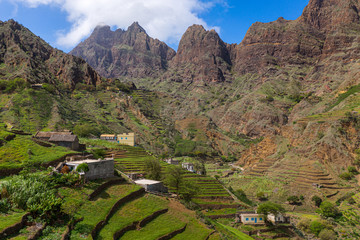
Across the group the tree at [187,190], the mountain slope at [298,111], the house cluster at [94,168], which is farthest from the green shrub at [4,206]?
the mountain slope at [298,111]

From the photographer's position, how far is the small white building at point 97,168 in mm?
32169

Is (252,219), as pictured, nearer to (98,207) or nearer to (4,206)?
(98,207)

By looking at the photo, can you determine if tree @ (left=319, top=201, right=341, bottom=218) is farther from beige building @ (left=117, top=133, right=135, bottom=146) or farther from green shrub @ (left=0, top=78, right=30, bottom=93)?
green shrub @ (left=0, top=78, right=30, bottom=93)

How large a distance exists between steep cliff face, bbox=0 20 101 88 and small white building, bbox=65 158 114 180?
89756 mm

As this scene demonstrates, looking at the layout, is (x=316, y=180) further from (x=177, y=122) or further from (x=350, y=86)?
(x=177, y=122)

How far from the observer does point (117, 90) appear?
535 ft

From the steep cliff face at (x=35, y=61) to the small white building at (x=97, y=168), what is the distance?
89756 mm

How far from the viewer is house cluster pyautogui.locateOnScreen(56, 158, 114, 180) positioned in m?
32.0

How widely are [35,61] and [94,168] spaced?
121877 mm

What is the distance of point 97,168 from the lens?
109 ft

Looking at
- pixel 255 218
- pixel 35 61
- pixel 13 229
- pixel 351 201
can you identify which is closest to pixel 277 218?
pixel 255 218

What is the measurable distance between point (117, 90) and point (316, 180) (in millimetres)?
130439

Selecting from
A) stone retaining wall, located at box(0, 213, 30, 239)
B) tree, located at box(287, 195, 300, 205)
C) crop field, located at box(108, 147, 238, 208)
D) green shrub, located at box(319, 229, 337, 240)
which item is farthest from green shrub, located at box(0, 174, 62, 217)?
tree, located at box(287, 195, 300, 205)

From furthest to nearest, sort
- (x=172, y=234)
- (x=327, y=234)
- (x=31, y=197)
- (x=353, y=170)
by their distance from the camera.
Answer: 1. (x=353, y=170)
2. (x=327, y=234)
3. (x=172, y=234)
4. (x=31, y=197)
